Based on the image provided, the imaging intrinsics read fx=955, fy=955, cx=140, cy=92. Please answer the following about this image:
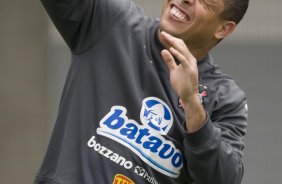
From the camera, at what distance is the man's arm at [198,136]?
144 inches

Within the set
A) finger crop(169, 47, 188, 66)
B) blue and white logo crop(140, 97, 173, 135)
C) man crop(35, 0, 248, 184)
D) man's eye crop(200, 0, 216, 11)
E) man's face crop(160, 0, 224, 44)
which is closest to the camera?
finger crop(169, 47, 188, 66)

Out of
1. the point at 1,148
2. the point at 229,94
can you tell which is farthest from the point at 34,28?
the point at 229,94

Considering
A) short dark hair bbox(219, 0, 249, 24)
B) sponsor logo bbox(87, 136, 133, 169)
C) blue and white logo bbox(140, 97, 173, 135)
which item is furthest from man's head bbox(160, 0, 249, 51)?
sponsor logo bbox(87, 136, 133, 169)

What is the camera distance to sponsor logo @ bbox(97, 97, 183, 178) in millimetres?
3771

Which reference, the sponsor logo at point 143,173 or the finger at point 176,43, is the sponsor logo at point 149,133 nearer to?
the sponsor logo at point 143,173

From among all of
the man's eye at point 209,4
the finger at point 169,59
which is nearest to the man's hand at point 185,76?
the finger at point 169,59

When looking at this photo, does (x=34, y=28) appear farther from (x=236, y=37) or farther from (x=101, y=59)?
(x=101, y=59)

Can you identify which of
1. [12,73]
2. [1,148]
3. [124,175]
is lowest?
[1,148]

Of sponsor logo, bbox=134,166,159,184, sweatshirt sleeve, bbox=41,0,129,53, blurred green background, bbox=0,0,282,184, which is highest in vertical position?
sweatshirt sleeve, bbox=41,0,129,53

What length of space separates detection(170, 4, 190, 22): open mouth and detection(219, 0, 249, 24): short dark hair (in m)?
0.23

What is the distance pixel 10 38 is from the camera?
25.9ft

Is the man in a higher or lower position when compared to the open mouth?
lower

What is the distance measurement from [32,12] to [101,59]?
4.14 meters

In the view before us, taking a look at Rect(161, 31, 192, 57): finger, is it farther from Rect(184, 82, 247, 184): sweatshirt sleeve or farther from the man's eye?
the man's eye
